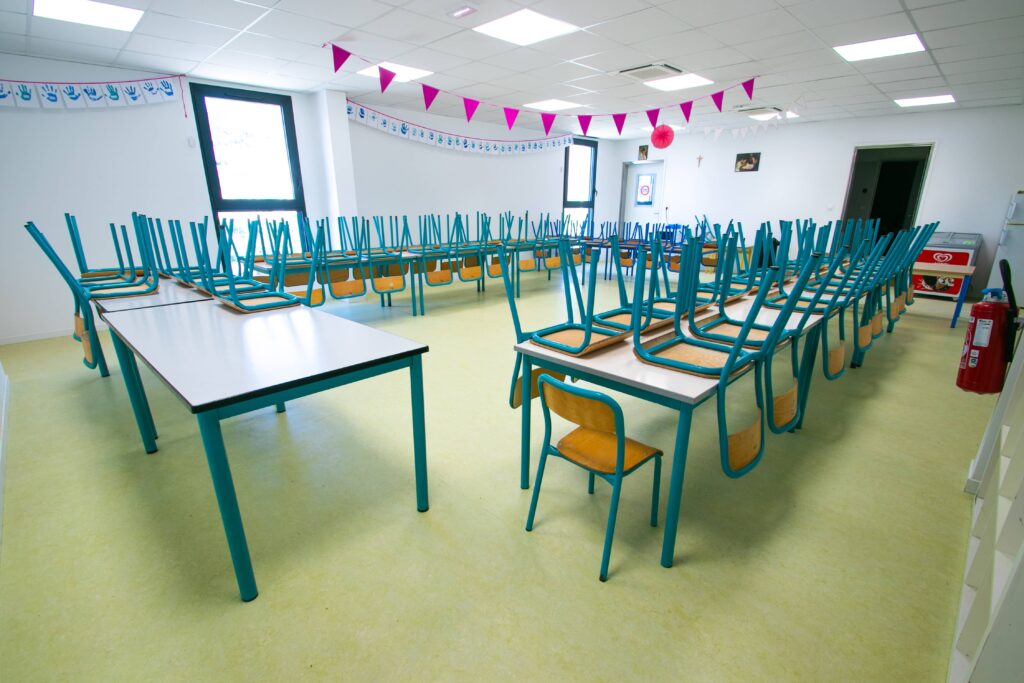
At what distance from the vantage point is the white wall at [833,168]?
6.11 m

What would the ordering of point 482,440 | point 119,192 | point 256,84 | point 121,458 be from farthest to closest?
point 256,84 < point 119,192 < point 482,440 < point 121,458

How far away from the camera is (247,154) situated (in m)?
5.37

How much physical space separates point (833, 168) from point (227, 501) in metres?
9.30

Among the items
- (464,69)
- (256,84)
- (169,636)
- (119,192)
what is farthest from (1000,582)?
(256,84)

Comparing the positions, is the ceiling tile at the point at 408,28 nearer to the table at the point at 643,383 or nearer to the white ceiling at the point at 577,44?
the white ceiling at the point at 577,44

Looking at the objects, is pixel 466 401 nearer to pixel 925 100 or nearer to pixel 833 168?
pixel 925 100

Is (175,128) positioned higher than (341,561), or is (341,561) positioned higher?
(175,128)

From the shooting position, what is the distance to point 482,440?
7.57 ft

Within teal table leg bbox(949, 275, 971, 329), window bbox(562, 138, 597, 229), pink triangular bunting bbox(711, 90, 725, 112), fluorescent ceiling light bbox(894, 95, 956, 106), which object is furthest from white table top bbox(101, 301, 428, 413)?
window bbox(562, 138, 597, 229)

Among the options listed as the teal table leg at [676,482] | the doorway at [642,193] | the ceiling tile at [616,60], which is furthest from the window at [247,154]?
the doorway at [642,193]

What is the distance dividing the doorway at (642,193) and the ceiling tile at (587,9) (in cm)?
695

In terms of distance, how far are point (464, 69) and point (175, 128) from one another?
3.14m

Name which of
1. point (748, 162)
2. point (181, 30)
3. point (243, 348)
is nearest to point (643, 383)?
point (243, 348)

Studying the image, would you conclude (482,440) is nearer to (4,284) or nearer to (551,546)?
(551,546)
